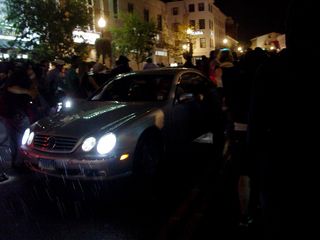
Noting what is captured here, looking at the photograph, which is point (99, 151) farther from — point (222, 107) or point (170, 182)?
point (222, 107)

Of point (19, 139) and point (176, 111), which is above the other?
point (176, 111)

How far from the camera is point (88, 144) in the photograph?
4.77 m

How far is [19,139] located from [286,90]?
19.6 ft

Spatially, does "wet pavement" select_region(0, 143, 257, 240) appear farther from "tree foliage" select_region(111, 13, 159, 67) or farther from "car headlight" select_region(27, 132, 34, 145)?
"tree foliage" select_region(111, 13, 159, 67)

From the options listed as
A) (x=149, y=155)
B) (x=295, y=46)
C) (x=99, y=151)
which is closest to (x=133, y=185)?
(x=149, y=155)

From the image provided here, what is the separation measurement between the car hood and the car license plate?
0.35 meters

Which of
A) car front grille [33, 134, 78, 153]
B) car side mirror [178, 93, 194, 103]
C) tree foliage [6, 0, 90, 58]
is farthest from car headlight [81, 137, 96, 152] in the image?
tree foliage [6, 0, 90, 58]

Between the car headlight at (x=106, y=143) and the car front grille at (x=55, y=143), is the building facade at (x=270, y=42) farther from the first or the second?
the car front grille at (x=55, y=143)

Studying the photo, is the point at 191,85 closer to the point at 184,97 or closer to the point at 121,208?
the point at 184,97

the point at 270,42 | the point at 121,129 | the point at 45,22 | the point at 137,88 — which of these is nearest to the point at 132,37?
the point at 270,42

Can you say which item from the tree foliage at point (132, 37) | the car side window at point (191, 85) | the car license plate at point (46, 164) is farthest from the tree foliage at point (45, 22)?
the tree foliage at point (132, 37)

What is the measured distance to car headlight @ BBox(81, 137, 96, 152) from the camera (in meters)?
4.75

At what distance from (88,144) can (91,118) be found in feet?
1.88

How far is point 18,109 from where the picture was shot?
6.66 m
